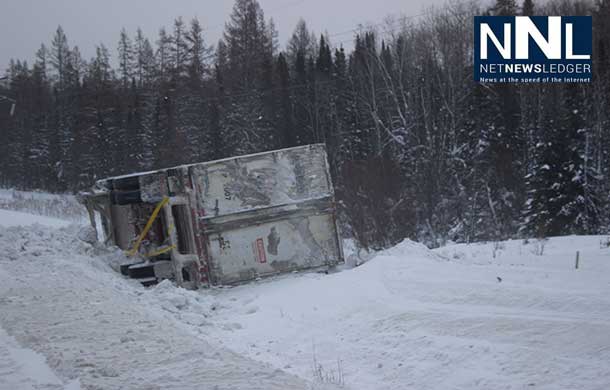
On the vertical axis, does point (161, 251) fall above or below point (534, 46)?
below

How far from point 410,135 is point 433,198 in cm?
1262

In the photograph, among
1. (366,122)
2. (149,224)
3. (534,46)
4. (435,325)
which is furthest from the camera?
(366,122)

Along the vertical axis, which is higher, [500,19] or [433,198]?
[500,19]

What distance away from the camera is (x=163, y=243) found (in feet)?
34.8

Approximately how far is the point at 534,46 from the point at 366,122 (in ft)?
71.9

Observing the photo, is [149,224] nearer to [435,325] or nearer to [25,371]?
[25,371]

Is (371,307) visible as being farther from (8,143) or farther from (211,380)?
(8,143)

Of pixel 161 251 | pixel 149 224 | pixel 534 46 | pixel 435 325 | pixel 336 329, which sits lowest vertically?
pixel 336 329

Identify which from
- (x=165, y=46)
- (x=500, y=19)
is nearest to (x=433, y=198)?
(x=500, y=19)

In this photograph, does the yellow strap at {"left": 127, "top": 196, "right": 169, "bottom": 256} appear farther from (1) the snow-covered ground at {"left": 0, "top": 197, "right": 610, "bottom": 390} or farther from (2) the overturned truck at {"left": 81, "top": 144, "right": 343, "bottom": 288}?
(1) the snow-covered ground at {"left": 0, "top": 197, "right": 610, "bottom": 390}

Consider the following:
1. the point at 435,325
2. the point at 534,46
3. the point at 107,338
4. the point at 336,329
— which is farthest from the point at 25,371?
the point at 534,46

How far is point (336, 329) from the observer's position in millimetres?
6426

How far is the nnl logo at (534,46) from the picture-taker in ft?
74.1

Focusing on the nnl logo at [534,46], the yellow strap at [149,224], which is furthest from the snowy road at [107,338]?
the nnl logo at [534,46]
